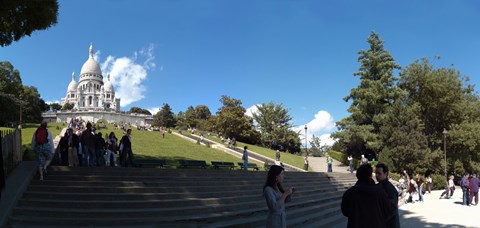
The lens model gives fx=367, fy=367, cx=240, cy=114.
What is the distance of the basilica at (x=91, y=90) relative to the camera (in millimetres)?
131200

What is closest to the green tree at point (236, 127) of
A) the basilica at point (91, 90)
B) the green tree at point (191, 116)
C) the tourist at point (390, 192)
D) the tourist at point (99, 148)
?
the green tree at point (191, 116)

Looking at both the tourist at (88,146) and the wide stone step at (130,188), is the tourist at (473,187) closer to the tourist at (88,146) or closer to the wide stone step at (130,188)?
the wide stone step at (130,188)

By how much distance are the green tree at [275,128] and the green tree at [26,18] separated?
2011 inches

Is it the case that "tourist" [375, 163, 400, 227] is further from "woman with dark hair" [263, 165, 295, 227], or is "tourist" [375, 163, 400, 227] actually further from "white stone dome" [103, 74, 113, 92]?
"white stone dome" [103, 74, 113, 92]

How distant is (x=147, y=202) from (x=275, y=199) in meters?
5.25

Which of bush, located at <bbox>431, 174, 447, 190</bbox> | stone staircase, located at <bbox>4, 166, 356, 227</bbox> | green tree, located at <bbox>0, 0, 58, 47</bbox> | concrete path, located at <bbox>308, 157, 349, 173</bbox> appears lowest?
bush, located at <bbox>431, 174, 447, 190</bbox>

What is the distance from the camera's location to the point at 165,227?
26.1ft

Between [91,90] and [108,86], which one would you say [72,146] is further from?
[108,86]

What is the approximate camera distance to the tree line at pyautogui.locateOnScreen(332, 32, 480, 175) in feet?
111

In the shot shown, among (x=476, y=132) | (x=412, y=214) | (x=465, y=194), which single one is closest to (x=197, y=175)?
(x=412, y=214)

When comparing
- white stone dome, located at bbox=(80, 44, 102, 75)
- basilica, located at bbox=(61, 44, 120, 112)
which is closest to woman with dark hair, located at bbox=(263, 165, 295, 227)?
basilica, located at bbox=(61, 44, 120, 112)

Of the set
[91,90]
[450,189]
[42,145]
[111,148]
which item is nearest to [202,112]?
[91,90]

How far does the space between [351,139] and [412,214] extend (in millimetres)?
24368

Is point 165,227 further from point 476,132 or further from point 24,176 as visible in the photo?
point 476,132
